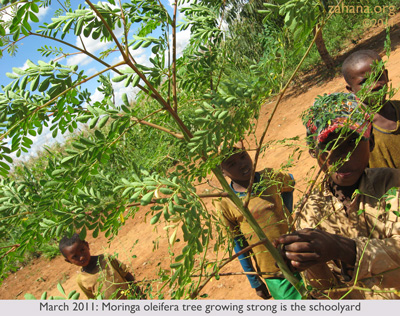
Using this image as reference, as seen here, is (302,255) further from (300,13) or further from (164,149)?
(300,13)

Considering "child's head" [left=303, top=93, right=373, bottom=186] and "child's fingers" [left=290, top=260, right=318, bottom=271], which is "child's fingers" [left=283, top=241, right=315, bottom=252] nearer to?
"child's fingers" [left=290, top=260, right=318, bottom=271]

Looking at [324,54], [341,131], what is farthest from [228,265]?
[324,54]

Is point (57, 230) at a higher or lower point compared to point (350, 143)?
higher

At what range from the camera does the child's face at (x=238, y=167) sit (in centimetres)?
239

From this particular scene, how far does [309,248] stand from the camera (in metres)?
1.16

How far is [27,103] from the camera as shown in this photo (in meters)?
0.97

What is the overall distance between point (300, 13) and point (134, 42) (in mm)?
582

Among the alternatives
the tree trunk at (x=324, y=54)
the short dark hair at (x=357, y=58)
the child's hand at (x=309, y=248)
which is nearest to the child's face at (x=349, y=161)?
the child's hand at (x=309, y=248)

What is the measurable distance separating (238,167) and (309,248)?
1.29m

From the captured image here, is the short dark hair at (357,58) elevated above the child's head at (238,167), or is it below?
above

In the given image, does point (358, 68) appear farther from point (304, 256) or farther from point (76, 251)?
point (76, 251)

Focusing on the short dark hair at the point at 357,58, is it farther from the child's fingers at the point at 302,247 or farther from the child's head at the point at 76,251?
the child's head at the point at 76,251

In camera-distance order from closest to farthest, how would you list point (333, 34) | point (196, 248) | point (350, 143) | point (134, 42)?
1. point (196, 248)
2. point (134, 42)
3. point (350, 143)
4. point (333, 34)
